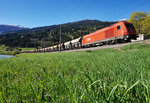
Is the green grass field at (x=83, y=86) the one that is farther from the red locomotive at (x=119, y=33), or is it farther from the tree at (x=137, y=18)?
the tree at (x=137, y=18)

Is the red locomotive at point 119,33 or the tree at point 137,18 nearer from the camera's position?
the red locomotive at point 119,33

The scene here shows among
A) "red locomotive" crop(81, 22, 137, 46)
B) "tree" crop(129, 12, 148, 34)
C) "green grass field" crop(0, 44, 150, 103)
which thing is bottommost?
"green grass field" crop(0, 44, 150, 103)

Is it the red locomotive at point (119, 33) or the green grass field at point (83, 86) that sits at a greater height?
the red locomotive at point (119, 33)

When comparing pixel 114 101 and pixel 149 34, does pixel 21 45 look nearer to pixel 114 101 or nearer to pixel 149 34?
pixel 149 34

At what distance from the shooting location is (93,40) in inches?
935

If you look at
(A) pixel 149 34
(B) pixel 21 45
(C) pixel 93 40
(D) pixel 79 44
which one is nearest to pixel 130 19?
(A) pixel 149 34

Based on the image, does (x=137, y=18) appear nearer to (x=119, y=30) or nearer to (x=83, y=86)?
(x=119, y=30)

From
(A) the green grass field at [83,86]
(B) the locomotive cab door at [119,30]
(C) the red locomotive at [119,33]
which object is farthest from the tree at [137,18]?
(A) the green grass field at [83,86]

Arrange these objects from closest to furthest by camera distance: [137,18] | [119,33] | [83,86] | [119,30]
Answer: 1. [83,86]
2. [119,33]
3. [119,30]
4. [137,18]

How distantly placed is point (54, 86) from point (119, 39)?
17994 millimetres

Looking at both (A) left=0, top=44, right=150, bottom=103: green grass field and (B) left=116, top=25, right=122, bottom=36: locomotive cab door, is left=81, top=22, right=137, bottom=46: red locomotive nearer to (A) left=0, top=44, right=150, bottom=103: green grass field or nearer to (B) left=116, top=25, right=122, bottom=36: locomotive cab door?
(B) left=116, top=25, right=122, bottom=36: locomotive cab door

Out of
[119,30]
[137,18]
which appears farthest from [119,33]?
[137,18]

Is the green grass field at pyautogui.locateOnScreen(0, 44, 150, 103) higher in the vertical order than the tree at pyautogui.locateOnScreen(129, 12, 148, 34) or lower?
lower

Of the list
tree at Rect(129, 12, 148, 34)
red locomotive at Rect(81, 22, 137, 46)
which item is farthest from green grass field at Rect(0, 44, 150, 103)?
tree at Rect(129, 12, 148, 34)
